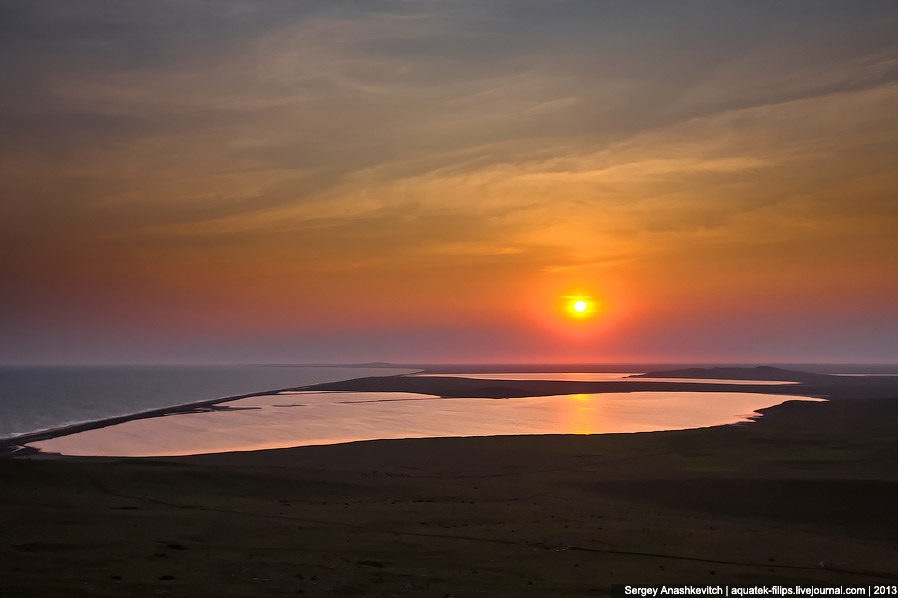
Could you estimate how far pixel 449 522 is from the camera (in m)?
32.0

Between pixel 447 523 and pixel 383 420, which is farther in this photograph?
pixel 383 420

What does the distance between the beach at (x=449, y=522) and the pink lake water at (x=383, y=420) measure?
48.4 feet

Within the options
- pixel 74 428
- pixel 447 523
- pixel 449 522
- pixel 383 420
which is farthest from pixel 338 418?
pixel 447 523

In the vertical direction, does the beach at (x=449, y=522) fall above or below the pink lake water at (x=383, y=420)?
below

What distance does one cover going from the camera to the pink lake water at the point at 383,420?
229ft

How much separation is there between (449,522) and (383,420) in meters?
62.7

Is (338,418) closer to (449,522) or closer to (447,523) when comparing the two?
(449,522)

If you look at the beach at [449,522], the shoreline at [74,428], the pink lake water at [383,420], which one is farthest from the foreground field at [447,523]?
the pink lake water at [383,420]

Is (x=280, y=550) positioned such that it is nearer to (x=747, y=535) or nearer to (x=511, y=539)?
(x=511, y=539)

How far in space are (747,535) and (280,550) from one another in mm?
19101

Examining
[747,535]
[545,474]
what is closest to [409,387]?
[545,474]

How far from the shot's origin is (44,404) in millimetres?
131875

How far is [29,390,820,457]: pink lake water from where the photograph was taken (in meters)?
69.7

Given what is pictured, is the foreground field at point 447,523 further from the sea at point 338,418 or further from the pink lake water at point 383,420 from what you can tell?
the sea at point 338,418
